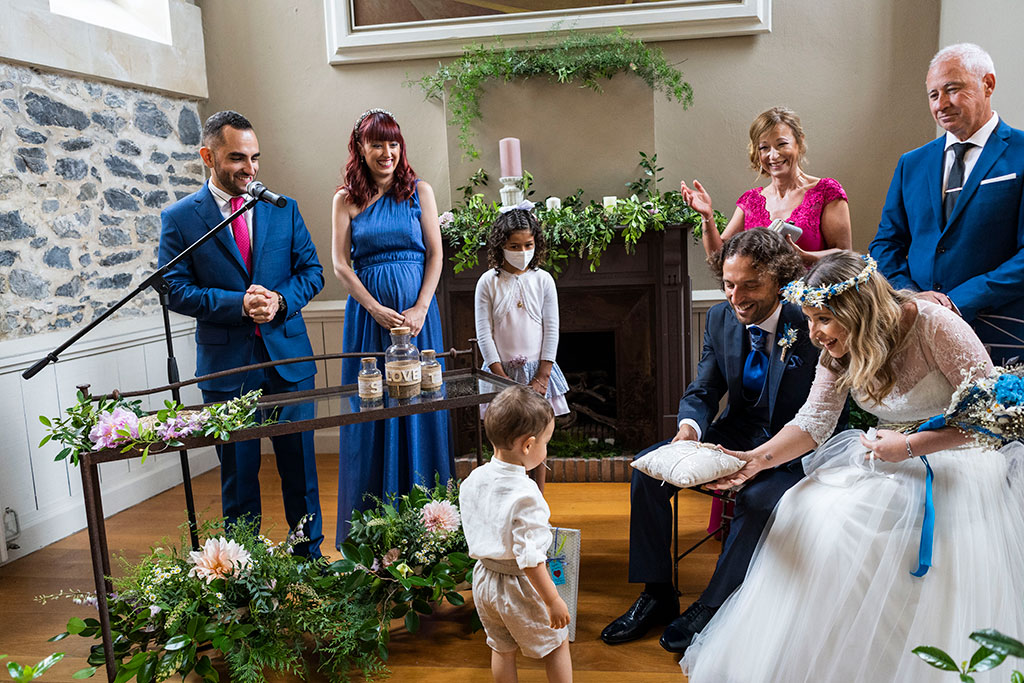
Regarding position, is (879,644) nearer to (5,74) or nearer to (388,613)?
(388,613)

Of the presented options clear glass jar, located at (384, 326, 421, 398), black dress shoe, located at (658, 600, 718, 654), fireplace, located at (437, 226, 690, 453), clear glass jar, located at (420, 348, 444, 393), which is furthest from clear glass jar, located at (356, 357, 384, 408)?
fireplace, located at (437, 226, 690, 453)

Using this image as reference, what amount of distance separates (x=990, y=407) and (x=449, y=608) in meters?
1.90

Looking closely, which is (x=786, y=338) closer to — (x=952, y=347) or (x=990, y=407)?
(x=952, y=347)

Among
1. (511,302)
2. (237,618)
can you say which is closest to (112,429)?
(237,618)

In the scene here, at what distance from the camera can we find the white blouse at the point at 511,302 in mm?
3189

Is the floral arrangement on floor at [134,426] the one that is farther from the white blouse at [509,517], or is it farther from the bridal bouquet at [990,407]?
the bridal bouquet at [990,407]

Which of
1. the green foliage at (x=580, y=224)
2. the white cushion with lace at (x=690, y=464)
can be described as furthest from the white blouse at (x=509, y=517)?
the green foliage at (x=580, y=224)

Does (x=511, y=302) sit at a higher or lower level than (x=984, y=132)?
lower

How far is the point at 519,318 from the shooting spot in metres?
3.19

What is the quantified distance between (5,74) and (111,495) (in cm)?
204

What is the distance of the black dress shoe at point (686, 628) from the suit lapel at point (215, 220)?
204 centimetres

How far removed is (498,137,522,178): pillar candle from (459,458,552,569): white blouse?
2424 mm

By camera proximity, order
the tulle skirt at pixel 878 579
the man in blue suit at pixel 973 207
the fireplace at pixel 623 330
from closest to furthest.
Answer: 1. the tulle skirt at pixel 878 579
2. the man in blue suit at pixel 973 207
3. the fireplace at pixel 623 330

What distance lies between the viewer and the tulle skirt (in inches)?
71.0
